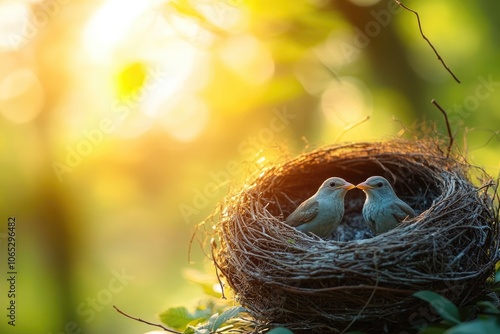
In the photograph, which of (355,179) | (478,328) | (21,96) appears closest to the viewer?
(478,328)

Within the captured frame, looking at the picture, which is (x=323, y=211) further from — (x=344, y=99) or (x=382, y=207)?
(x=344, y=99)

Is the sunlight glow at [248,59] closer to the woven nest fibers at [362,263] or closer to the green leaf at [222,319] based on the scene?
the woven nest fibers at [362,263]

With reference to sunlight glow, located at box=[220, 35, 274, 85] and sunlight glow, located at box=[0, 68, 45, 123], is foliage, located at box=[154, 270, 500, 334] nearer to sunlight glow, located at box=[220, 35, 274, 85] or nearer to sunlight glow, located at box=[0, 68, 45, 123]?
sunlight glow, located at box=[220, 35, 274, 85]

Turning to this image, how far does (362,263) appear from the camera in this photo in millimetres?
2412

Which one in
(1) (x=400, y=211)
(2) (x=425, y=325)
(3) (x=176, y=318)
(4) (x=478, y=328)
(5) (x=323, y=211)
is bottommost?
(1) (x=400, y=211)

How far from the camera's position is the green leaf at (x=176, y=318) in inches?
120

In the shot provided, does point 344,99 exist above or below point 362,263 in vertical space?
below

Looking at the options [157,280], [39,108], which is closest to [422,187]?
[39,108]

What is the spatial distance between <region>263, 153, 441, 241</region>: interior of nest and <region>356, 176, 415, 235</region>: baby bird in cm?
24

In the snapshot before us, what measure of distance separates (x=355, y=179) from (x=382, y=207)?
734 mm

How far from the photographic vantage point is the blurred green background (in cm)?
382

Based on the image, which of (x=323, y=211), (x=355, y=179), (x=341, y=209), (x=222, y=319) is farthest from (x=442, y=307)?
(x=355, y=179)

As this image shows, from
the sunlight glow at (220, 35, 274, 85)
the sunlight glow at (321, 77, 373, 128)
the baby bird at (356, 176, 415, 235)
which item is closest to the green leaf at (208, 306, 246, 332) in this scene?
the baby bird at (356, 176, 415, 235)

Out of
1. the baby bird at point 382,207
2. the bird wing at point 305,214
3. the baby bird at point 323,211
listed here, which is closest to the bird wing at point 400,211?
the baby bird at point 382,207
